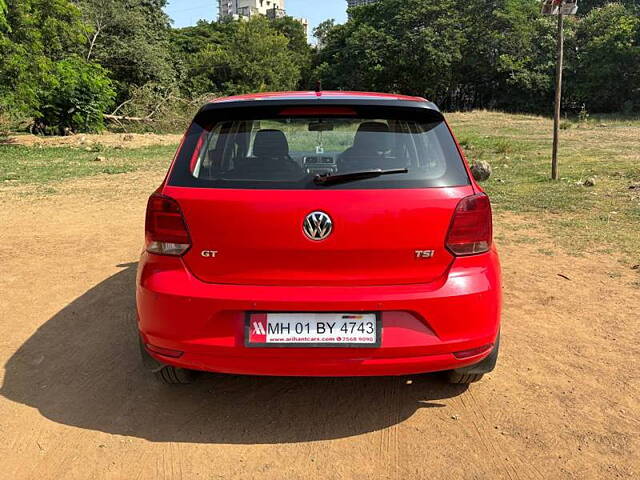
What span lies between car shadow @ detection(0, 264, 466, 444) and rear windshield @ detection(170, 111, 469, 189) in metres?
1.16

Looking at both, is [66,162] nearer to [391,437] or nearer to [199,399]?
[199,399]

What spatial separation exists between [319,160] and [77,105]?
858 inches

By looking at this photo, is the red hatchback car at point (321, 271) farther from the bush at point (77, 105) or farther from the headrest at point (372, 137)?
the bush at point (77, 105)

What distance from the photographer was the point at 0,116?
69.4ft

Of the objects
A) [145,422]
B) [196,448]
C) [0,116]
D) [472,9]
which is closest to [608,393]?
[196,448]

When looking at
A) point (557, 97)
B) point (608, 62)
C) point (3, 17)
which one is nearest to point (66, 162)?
point (3, 17)

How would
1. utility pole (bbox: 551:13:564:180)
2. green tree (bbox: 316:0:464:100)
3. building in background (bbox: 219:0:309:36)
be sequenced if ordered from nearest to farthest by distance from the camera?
utility pole (bbox: 551:13:564:180), green tree (bbox: 316:0:464:100), building in background (bbox: 219:0:309:36)

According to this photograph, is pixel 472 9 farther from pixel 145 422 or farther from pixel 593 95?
pixel 145 422

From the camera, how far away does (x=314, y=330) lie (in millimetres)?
2395

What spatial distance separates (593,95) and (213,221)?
152 ft

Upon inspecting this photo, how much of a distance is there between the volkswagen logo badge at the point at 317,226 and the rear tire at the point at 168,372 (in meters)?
1.05

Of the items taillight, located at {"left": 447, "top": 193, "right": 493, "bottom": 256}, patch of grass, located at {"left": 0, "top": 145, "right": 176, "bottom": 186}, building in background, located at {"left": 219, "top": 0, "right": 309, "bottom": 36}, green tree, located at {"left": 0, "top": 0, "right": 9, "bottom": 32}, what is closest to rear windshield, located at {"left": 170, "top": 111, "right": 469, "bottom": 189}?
taillight, located at {"left": 447, "top": 193, "right": 493, "bottom": 256}

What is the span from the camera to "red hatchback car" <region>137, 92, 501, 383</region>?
2391 millimetres

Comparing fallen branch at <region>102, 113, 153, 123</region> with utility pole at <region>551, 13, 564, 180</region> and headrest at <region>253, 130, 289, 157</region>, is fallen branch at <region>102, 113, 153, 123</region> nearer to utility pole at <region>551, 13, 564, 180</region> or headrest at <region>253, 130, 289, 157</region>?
utility pole at <region>551, 13, 564, 180</region>
